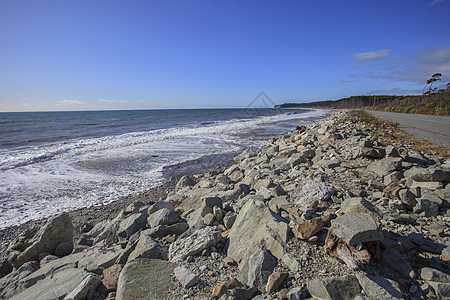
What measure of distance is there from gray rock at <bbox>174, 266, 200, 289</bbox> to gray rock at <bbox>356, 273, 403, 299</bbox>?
154 centimetres

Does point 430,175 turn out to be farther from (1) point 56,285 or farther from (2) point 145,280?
(1) point 56,285

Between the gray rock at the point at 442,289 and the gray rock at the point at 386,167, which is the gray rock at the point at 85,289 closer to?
the gray rock at the point at 442,289

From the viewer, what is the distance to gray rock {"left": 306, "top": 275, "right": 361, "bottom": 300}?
6.07 ft

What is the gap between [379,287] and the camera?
186 cm

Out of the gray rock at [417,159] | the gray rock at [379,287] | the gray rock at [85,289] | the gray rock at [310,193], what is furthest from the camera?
the gray rock at [417,159]

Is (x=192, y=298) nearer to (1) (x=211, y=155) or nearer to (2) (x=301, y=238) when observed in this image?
(2) (x=301, y=238)

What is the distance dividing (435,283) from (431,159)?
157 inches

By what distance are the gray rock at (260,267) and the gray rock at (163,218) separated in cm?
182

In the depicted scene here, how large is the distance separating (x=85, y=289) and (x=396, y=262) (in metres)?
3.23

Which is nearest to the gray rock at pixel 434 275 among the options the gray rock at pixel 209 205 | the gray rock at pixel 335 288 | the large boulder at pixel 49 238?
the gray rock at pixel 335 288

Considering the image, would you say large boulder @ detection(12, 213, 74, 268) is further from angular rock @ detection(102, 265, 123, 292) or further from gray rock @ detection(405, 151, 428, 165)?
gray rock @ detection(405, 151, 428, 165)

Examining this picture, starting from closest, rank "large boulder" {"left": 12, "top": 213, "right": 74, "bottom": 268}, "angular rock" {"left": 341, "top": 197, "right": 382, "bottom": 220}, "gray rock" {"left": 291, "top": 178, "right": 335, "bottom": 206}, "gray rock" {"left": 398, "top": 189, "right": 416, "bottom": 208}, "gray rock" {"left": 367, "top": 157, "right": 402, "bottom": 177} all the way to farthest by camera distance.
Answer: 1. "angular rock" {"left": 341, "top": 197, "right": 382, "bottom": 220}
2. "gray rock" {"left": 398, "top": 189, "right": 416, "bottom": 208}
3. "gray rock" {"left": 291, "top": 178, "right": 335, "bottom": 206}
4. "large boulder" {"left": 12, "top": 213, "right": 74, "bottom": 268}
5. "gray rock" {"left": 367, "top": 157, "right": 402, "bottom": 177}

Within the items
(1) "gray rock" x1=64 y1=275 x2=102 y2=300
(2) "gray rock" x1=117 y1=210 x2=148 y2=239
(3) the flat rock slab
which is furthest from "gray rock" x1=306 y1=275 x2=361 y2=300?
(2) "gray rock" x1=117 y1=210 x2=148 y2=239

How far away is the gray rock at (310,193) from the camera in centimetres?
358
